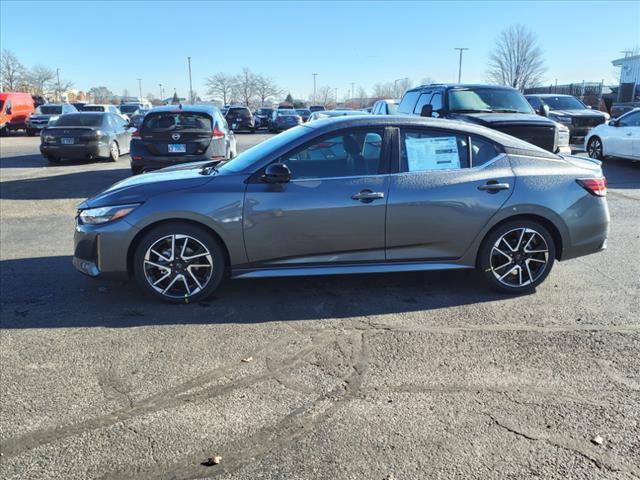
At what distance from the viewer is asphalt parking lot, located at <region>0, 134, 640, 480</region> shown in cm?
272

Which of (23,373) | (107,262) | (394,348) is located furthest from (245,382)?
(107,262)

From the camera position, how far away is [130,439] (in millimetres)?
2863

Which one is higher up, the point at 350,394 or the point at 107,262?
the point at 107,262

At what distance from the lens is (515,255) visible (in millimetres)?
4988

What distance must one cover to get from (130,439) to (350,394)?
4.19ft

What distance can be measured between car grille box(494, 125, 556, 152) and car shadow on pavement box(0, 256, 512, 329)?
157 inches

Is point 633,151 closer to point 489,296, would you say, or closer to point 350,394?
point 489,296

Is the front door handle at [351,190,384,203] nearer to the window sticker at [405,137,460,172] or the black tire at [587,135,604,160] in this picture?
the window sticker at [405,137,460,172]

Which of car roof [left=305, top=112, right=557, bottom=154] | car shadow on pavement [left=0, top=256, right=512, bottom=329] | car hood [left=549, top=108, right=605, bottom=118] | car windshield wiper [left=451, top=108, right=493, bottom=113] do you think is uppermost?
car hood [left=549, top=108, right=605, bottom=118]

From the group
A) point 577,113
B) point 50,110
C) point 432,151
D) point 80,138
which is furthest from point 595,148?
point 50,110

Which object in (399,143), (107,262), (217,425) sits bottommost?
(217,425)

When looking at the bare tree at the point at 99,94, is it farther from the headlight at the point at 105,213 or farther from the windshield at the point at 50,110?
the headlight at the point at 105,213

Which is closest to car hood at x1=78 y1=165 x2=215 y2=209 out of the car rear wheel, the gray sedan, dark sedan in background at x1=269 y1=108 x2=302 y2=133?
the gray sedan

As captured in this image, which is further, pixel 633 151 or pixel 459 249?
pixel 633 151
